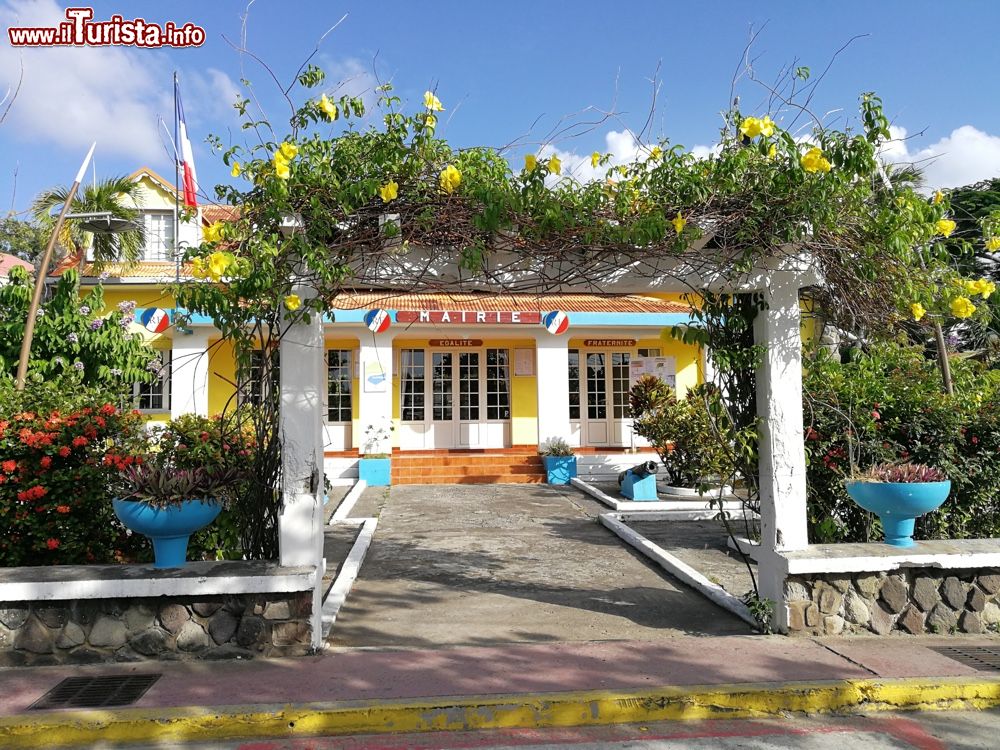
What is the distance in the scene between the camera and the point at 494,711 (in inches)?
161

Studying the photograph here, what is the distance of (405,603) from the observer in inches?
255

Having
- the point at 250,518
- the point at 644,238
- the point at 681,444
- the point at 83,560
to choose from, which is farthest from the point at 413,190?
the point at 681,444

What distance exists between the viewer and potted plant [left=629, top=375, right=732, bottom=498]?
11425 millimetres

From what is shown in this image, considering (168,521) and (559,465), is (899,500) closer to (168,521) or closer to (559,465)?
(168,521)

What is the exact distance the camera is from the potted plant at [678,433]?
11425 millimetres

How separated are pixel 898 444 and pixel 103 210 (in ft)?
47.2

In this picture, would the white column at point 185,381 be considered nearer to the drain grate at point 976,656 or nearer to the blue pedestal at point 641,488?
the blue pedestal at point 641,488

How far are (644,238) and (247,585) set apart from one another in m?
3.63

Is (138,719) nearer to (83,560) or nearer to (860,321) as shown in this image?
(83,560)

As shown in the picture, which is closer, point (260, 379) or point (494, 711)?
point (494, 711)

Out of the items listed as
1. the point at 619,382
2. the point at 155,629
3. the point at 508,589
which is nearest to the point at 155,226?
the point at 619,382

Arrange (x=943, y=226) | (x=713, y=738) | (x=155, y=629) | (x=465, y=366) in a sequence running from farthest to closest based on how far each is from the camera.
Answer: (x=465, y=366) < (x=943, y=226) < (x=155, y=629) < (x=713, y=738)

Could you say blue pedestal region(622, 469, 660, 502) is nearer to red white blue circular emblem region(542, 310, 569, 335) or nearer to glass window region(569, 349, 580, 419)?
red white blue circular emblem region(542, 310, 569, 335)

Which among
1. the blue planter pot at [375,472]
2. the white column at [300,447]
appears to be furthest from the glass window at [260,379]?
the blue planter pot at [375,472]
